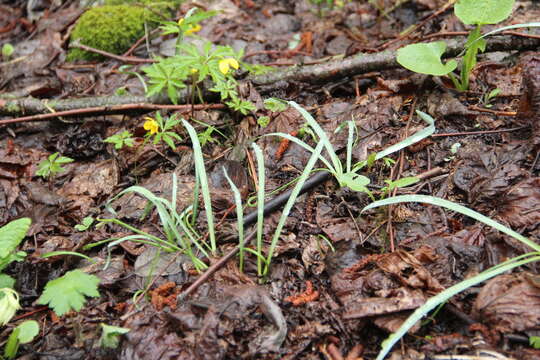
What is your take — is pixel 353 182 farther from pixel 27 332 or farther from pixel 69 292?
pixel 27 332

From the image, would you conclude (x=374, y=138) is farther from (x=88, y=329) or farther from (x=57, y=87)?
(x=57, y=87)

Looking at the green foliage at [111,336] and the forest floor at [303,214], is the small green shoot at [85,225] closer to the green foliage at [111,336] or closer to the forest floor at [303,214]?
the forest floor at [303,214]

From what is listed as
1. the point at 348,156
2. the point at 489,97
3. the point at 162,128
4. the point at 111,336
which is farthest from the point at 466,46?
the point at 111,336

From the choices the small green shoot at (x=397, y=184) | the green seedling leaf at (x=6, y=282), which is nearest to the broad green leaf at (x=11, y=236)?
the green seedling leaf at (x=6, y=282)

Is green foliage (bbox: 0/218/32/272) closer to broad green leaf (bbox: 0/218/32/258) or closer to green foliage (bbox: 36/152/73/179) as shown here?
broad green leaf (bbox: 0/218/32/258)

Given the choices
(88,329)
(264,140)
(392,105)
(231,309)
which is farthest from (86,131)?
(392,105)

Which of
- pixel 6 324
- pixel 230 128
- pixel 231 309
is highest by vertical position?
pixel 230 128
